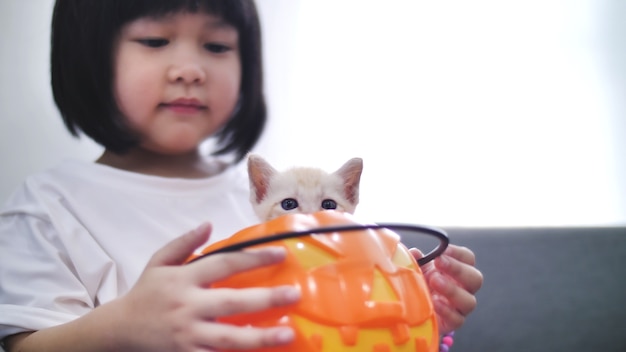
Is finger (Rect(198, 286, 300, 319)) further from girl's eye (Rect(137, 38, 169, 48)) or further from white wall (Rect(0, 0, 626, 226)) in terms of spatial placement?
white wall (Rect(0, 0, 626, 226))

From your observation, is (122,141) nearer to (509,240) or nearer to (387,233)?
(387,233)

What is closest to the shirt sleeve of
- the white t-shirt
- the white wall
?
the white t-shirt

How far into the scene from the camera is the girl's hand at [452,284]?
2.20 feet

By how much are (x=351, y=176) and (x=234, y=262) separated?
318 mm

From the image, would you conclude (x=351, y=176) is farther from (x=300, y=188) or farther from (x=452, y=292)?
(x=452, y=292)

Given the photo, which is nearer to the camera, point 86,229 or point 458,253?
point 458,253

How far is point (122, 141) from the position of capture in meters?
0.99

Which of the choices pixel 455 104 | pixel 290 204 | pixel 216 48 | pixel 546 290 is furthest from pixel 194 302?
pixel 455 104

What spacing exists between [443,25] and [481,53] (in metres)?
0.15

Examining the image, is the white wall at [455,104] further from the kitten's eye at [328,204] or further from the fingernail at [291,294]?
the fingernail at [291,294]

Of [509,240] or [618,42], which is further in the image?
[618,42]

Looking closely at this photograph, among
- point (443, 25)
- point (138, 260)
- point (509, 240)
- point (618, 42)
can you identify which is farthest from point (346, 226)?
point (618, 42)

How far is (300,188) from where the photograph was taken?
2.12 ft

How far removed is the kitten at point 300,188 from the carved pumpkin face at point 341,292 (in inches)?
7.9
